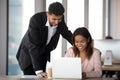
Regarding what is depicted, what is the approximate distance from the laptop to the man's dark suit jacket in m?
0.51

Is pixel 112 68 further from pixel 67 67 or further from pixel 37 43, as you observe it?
pixel 67 67

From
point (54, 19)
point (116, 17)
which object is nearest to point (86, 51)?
point (54, 19)

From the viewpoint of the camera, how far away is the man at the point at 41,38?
3.41 meters

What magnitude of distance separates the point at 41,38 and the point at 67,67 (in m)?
0.81

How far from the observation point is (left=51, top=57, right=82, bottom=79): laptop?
293 cm

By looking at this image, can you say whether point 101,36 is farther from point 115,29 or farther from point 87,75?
point 87,75

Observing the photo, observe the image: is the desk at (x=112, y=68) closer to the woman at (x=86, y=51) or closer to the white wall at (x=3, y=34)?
the woman at (x=86, y=51)

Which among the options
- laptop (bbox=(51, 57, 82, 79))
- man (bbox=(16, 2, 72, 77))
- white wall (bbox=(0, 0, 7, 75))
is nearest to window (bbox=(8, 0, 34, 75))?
white wall (bbox=(0, 0, 7, 75))

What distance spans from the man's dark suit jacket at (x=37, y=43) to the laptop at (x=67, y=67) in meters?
0.51

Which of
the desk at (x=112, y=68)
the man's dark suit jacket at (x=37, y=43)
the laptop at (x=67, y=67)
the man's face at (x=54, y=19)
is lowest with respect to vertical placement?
the desk at (x=112, y=68)

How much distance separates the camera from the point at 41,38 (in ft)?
11.9

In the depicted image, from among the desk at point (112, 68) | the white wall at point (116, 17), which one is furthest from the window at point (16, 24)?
the white wall at point (116, 17)

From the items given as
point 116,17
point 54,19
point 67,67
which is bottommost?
point 67,67

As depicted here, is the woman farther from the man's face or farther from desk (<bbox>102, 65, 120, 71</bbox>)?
desk (<bbox>102, 65, 120, 71</bbox>)
